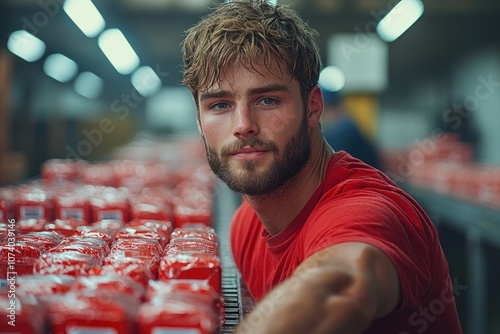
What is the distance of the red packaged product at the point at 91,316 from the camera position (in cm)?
109

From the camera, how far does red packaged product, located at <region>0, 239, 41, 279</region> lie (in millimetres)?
1527

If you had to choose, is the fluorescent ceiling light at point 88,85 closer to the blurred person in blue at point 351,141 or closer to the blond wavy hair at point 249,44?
the blurred person in blue at point 351,141

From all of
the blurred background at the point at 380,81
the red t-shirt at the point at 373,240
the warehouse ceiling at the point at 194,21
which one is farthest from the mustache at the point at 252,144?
the warehouse ceiling at the point at 194,21

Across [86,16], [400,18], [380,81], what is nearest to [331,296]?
→ [86,16]

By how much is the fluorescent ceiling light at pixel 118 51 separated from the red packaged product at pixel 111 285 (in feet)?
24.3

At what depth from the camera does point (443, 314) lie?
6.10 ft

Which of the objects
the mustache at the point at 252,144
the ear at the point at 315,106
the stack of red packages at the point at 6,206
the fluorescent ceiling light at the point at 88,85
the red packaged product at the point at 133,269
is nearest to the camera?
the red packaged product at the point at 133,269

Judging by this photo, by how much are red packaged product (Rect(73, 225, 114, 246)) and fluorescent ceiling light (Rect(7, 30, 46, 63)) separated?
23.9 feet

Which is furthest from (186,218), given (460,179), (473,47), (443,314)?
(473,47)

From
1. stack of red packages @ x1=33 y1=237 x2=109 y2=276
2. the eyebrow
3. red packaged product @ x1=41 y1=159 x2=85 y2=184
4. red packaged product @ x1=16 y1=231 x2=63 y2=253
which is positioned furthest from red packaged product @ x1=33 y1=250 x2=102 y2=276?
red packaged product @ x1=41 y1=159 x2=85 y2=184

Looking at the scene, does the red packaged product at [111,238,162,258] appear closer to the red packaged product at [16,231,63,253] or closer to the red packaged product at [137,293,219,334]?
the red packaged product at [16,231,63,253]

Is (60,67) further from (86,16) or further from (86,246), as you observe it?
(86,246)

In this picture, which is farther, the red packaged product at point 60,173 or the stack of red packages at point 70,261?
the red packaged product at point 60,173

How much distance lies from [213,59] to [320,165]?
53 cm
